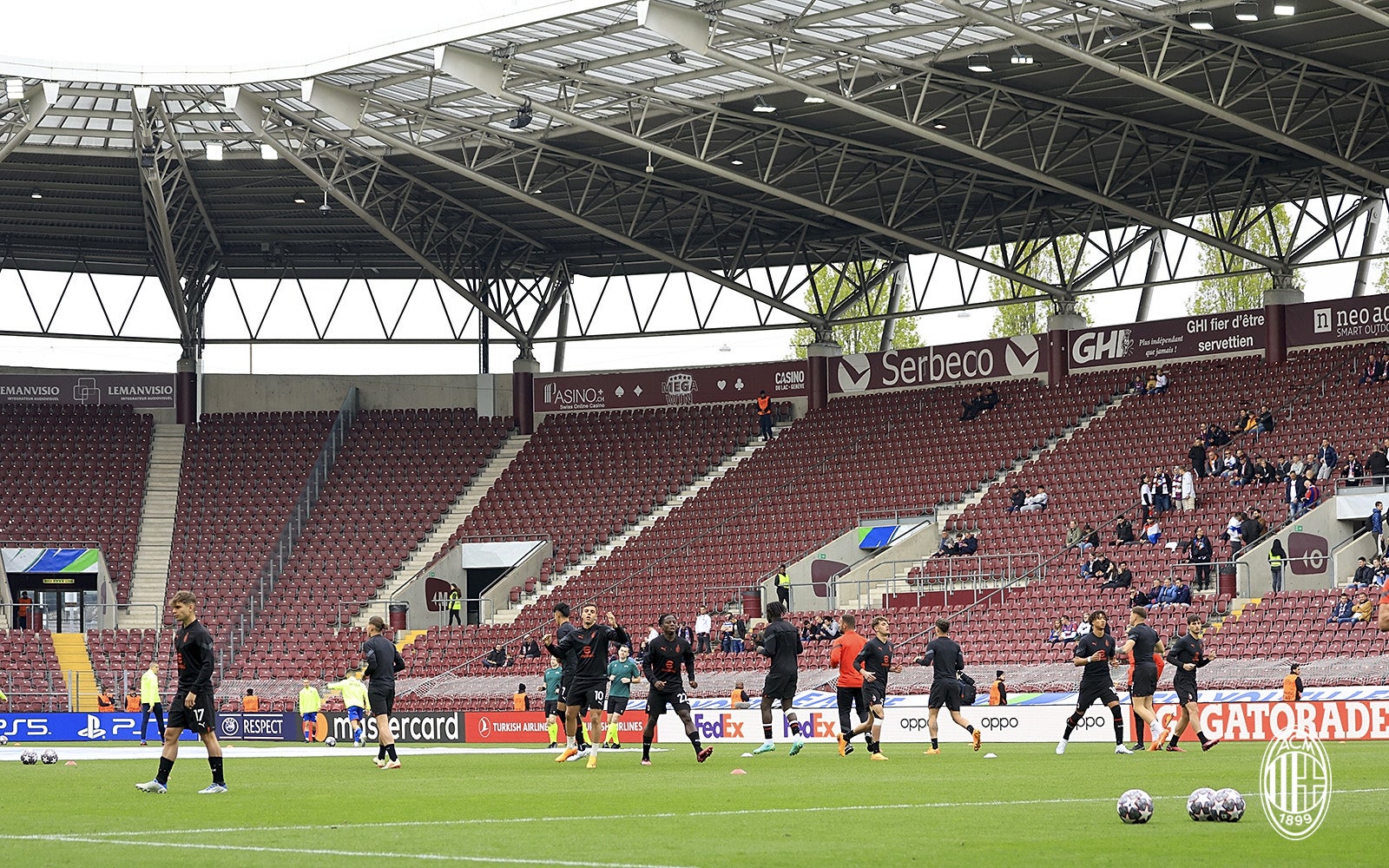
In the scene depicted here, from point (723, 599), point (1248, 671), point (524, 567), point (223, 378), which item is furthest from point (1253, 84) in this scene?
point (223, 378)

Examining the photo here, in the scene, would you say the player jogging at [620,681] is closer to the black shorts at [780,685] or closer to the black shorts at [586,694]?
the black shorts at [586,694]

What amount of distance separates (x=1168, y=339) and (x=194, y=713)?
36.4 metres

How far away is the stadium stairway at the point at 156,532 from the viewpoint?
51.4 meters

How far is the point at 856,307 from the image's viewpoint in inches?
2421

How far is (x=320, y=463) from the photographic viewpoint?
56031mm

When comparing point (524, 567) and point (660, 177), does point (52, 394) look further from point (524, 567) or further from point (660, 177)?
point (660, 177)

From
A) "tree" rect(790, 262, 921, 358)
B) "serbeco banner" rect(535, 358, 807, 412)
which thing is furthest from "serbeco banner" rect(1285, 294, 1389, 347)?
"serbeco banner" rect(535, 358, 807, 412)

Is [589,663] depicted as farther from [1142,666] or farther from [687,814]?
[687,814]

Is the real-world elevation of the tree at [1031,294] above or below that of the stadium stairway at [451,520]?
above

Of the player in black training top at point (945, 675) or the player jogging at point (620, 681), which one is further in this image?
the player in black training top at point (945, 675)

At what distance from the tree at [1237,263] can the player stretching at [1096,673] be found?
22120 millimetres

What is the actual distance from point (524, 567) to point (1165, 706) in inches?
996

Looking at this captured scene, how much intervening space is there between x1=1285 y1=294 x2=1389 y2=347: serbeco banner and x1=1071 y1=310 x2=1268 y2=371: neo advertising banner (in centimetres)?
86

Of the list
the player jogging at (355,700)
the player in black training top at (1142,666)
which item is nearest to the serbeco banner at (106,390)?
the player jogging at (355,700)
